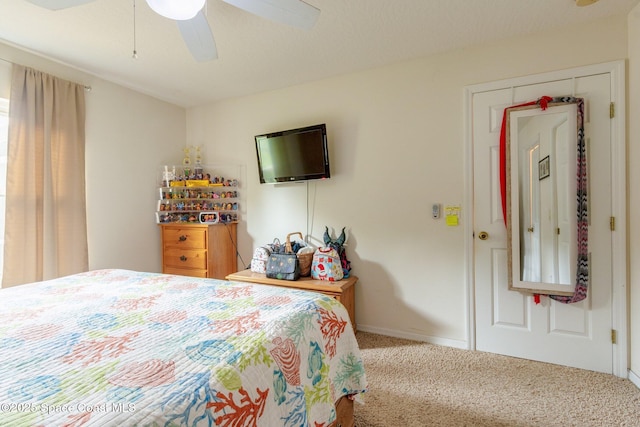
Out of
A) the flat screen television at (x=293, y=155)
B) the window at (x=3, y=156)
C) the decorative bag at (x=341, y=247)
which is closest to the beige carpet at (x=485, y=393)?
the decorative bag at (x=341, y=247)

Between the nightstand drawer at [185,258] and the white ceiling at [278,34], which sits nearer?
the white ceiling at [278,34]

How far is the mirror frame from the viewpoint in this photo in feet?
6.66

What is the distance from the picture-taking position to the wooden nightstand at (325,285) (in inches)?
97.1

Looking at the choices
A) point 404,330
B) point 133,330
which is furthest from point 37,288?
point 404,330

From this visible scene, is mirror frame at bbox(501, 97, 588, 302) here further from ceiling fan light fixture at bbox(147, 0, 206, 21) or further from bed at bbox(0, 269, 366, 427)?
ceiling fan light fixture at bbox(147, 0, 206, 21)

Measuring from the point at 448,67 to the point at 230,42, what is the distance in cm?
174

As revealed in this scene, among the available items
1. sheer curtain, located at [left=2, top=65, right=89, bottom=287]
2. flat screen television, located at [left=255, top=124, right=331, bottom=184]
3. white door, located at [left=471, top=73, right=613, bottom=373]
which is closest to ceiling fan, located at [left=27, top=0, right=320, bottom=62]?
flat screen television, located at [left=255, top=124, right=331, bottom=184]

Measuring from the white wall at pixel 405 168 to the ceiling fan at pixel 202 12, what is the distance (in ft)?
4.27

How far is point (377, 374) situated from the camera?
2.08 metres

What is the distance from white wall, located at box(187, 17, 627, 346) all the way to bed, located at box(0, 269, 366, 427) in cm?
135

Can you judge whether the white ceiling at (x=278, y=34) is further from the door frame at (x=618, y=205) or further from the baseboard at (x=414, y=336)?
the baseboard at (x=414, y=336)

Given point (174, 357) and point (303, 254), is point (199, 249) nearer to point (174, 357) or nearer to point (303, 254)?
point (303, 254)

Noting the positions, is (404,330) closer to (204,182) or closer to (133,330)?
(133,330)

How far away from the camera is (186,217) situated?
3.36m
